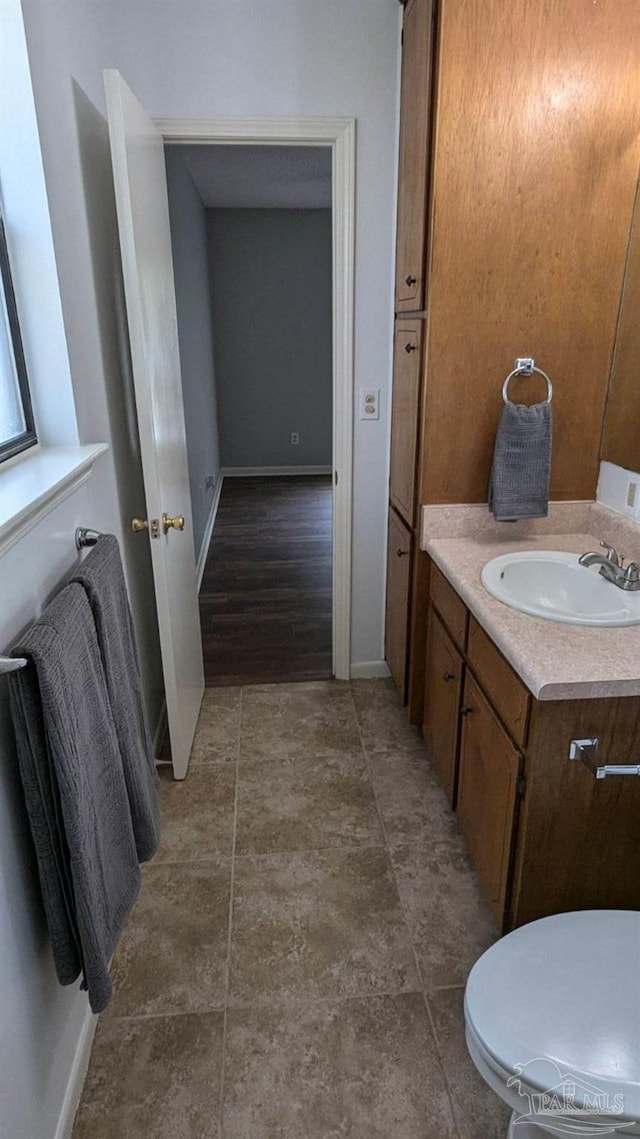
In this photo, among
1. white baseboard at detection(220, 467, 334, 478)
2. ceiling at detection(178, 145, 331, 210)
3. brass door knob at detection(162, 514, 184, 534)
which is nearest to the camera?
brass door knob at detection(162, 514, 184, 534)

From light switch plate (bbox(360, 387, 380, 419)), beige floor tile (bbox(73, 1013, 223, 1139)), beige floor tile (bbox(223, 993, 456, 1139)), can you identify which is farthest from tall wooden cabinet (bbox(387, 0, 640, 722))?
beige floor tile (bbox(73, 1013, 223, 1139))

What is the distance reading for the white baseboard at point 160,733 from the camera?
241 cm

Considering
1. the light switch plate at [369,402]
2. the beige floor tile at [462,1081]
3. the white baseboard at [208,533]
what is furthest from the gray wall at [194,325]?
the beige floor tile at [462,1081]

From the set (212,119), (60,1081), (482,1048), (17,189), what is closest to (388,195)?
(212,119)

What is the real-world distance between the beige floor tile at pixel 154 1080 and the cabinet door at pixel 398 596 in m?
1.30

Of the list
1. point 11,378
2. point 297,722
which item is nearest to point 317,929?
point 297,722

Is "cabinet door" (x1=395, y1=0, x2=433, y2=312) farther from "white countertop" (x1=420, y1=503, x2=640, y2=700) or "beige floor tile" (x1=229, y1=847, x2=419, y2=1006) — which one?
"beige floor tile" (x1=229, y1=847, x2=419, y2=1006)

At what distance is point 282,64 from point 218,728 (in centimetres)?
228

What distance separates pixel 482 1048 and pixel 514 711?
0.60m

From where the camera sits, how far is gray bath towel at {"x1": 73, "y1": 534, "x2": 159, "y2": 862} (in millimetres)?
1265

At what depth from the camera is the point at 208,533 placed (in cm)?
475

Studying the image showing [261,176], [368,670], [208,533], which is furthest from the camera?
[208,533]

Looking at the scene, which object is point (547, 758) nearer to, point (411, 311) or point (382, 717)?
point (382, 717)

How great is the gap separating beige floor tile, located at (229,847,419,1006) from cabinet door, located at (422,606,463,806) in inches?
12.7
